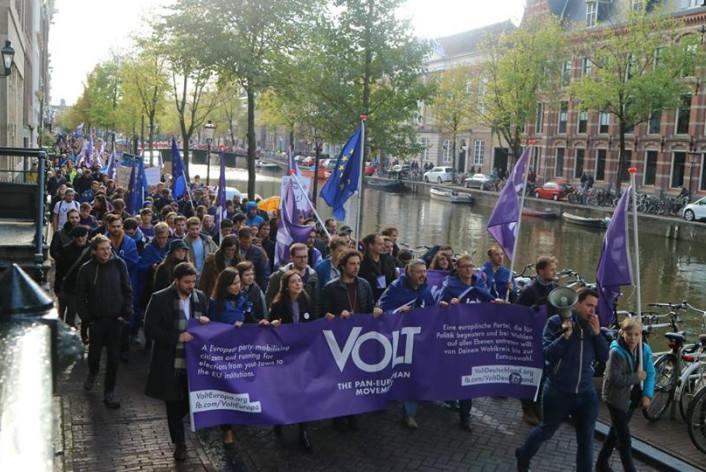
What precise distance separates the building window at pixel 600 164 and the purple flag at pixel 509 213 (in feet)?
146

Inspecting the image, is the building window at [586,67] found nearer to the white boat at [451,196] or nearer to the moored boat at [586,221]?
the white boat at [451,196]

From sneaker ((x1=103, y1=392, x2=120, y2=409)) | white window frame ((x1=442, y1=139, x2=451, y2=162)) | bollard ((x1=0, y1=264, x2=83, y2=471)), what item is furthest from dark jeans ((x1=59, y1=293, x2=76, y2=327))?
white window frame ((x1=442, y1=139, x2=451, y2=162))

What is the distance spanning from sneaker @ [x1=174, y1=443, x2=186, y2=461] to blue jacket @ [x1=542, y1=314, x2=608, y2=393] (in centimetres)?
325

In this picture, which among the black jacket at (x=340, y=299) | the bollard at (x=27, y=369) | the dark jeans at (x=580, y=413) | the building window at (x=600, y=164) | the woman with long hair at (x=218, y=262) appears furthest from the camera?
the building window at (x=600, y=164)

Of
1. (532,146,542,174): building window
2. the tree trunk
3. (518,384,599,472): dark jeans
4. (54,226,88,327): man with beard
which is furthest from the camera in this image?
(532,146,542,174): building window

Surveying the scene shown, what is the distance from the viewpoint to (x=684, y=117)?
145 ft

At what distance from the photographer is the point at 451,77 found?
60781mm

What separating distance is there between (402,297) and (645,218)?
30151mm

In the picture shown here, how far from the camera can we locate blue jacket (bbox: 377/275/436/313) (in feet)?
25.3

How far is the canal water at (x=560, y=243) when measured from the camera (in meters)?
20.3

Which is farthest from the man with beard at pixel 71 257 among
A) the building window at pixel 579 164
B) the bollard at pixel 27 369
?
the building window at pixel 579 164

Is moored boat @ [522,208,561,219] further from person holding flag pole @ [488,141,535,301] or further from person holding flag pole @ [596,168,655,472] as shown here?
person holding flag pole @ [596,168,655,472]

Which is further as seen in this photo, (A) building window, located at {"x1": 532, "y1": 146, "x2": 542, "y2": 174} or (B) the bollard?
(A) building window, located at {"x1": 532, "y1": 146, "x2": 542, "y2": 174}

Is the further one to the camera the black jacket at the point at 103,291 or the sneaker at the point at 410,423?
the black jacket at the point at 103,291
